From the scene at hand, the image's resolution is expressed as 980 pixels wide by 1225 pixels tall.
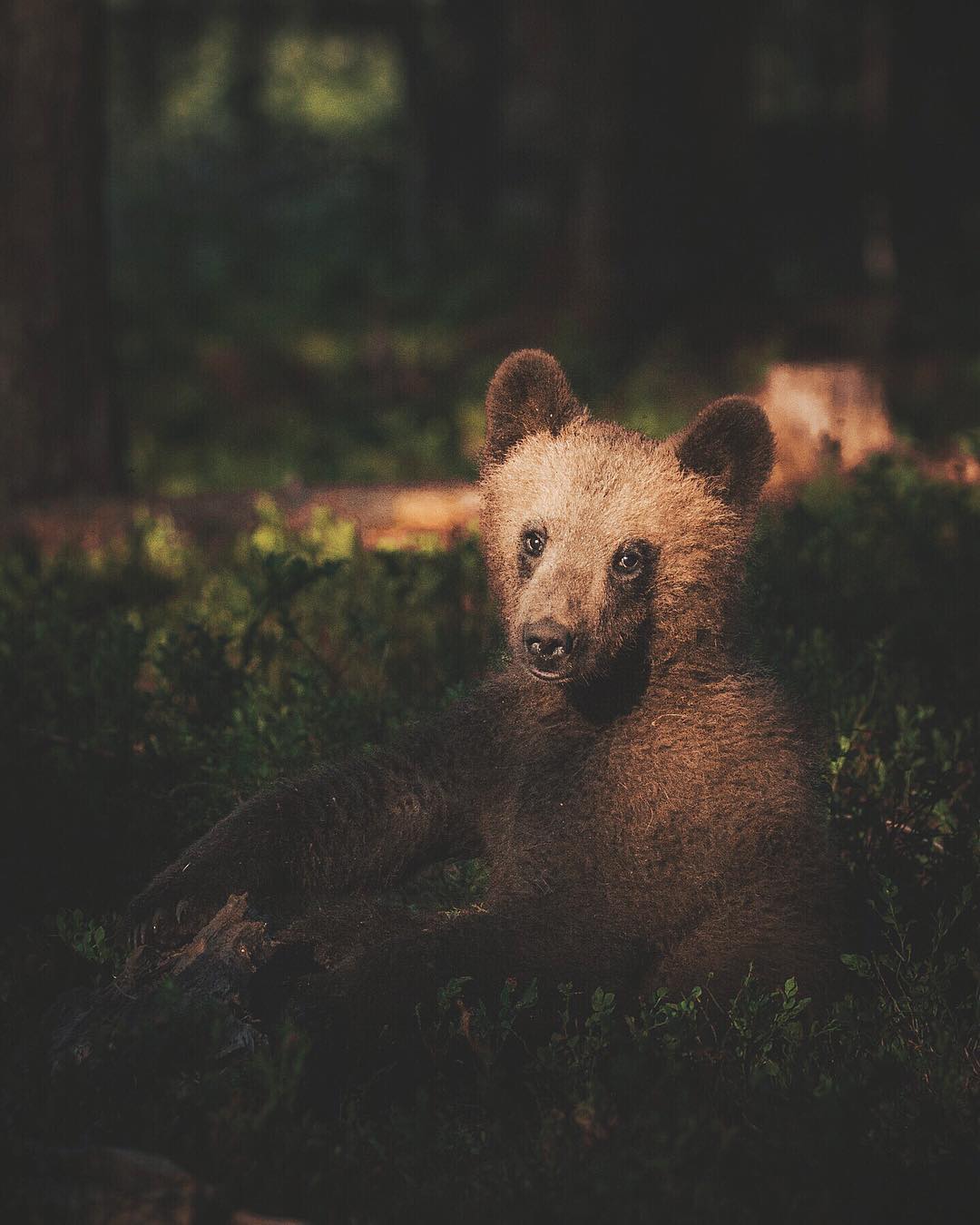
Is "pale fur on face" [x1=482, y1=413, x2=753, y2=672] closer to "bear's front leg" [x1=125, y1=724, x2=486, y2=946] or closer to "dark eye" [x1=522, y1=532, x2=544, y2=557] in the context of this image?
"dark eye" [x1=522, y1=532, x2=544, y2=557]

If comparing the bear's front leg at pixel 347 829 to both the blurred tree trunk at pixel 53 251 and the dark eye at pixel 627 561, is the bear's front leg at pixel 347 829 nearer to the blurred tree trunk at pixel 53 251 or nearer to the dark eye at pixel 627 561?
the dark eye at pixel 627 561

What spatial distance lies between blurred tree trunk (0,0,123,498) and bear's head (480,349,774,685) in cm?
512

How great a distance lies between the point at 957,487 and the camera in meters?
8.09

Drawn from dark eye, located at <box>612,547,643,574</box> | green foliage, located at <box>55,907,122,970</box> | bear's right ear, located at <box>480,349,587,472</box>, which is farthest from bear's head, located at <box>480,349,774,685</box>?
green foliage, located at <box>55,907,122,970</box>

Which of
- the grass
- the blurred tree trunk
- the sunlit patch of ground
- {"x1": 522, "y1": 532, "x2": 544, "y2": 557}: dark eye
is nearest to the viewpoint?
the grass

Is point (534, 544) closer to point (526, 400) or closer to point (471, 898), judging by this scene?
point (526, 400)

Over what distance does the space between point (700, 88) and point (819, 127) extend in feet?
34.4

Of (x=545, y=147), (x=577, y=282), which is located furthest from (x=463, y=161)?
(x=577, y=282)

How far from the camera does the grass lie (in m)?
3.45

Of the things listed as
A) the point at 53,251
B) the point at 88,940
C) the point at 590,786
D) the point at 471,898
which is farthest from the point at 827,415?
the point at 88,940

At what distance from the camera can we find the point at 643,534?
4457mm

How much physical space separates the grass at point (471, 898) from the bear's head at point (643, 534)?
0.25 metres

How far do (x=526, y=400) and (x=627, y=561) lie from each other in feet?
2.30

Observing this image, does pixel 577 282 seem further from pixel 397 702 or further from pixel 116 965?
pixel 116 965
